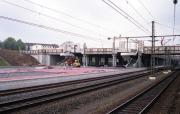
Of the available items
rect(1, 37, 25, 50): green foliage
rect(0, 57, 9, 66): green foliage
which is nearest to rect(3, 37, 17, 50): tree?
rect(1, 37, 25, 50): green foliage

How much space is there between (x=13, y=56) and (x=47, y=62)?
1573cm

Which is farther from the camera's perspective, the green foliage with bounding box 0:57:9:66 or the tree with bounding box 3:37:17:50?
the tree with bounding box 3:37:17:50

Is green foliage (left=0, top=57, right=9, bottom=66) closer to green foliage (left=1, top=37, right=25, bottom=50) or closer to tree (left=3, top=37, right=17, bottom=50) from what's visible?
green foliage (left=1, top=37, right=25, bottom=50)

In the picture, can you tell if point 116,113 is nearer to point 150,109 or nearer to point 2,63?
point 150,109

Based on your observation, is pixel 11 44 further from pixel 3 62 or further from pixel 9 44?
pixel 3 62

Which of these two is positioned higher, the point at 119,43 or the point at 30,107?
the point at 119,43

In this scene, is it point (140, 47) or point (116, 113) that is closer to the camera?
point (116, 113)

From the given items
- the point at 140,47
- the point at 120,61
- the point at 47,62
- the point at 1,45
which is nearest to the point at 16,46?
the point at 1,45

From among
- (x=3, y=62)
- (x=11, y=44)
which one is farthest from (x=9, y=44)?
(x=3, y=62)

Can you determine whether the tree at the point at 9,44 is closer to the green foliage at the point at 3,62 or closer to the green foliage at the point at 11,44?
the green foliage at the point at 11,44

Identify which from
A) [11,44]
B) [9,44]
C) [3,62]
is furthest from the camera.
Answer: [11,44]

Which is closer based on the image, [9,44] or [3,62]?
[3,62]

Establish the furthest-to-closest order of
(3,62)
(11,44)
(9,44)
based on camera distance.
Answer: (11,44), (9,44), (3,62)

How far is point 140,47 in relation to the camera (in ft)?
345
